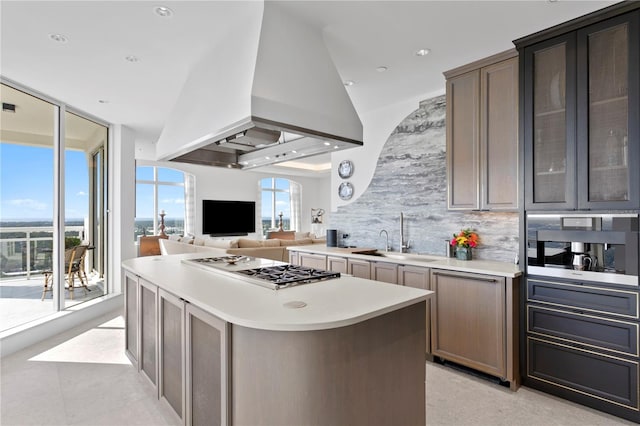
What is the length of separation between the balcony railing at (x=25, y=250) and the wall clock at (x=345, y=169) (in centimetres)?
365

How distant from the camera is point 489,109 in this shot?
2855 millimetres

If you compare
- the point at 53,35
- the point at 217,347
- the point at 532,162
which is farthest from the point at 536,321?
the point at 53,35

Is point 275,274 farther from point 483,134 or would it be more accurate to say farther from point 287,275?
point 483,134

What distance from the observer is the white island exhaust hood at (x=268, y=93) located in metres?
1.85

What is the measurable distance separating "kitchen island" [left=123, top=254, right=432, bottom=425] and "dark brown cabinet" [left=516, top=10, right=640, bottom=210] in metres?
1.51

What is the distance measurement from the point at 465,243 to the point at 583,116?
140 cm

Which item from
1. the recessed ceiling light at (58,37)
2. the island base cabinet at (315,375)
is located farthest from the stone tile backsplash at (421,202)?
the recessed ceiling light at (58,37)

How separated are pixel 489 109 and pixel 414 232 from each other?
1529mm

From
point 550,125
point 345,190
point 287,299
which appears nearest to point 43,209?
point 345,190

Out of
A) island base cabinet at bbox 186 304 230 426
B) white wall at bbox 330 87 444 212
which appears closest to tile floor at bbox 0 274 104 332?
island base cabinet at bbox 186 304 230 426

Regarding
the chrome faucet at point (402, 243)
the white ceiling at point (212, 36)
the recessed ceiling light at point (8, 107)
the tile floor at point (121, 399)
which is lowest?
the tile floor at point (121, 399)

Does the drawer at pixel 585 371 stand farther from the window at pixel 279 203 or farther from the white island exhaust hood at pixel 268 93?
the window at pixel 279 203

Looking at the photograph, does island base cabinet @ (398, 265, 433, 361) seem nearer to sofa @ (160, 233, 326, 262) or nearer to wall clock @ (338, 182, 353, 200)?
wall clock @ (338, 182, 353, 200)

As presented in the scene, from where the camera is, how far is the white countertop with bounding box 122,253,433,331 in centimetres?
135
